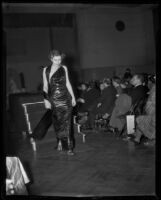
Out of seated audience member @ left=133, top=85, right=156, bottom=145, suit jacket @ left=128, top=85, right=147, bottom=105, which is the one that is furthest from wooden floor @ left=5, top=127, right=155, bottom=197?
suit jacket @ left=128, top=85, right=147, bottom=105

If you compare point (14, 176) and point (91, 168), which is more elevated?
point (14, 176)

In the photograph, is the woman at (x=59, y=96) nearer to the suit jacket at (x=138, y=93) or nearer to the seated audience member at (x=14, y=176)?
the suit jacket at (x=138, y=93)

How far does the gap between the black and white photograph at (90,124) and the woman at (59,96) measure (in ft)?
0.04

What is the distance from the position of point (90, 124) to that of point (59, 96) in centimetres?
180

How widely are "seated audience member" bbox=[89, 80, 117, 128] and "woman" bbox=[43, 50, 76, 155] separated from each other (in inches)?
57.0

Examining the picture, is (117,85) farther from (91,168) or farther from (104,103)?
(91,168)

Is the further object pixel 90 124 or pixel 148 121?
pixel 90 124

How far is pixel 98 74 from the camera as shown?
30.2 ft

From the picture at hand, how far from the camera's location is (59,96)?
13.7 ft

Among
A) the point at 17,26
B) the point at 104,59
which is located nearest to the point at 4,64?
the point at 104,59

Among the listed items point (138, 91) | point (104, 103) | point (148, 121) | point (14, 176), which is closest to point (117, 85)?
point (104, 103)

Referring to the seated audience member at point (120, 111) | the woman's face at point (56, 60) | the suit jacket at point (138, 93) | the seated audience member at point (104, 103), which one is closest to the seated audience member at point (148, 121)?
the suit jacket at point (138, 93)
